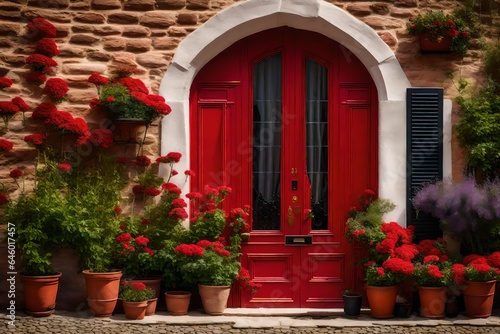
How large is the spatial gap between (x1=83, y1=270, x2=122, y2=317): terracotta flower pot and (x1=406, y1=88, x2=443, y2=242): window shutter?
124 inches

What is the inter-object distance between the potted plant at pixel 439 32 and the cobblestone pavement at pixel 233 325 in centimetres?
283

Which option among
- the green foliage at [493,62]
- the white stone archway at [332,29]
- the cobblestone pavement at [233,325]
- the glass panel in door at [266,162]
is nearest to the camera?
the cobblestone pavement at [233,325]

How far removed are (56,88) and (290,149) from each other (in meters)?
2.55

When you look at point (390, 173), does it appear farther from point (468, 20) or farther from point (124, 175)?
point (124, 175)

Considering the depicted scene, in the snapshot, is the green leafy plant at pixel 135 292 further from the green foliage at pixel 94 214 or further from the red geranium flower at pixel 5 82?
the red geranium flower at pixel 5 82

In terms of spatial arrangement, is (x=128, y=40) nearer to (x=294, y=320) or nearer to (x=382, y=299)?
(x=294, y=320)

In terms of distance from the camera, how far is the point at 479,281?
7.39 m

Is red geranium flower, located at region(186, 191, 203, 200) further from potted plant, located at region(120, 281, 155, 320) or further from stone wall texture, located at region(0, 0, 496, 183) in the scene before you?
potted plant, located at region(120, 281, 155, 320)

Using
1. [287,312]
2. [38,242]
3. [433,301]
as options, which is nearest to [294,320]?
[287,312]

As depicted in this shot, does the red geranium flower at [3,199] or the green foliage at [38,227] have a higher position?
the red geranium flower at [3,199]

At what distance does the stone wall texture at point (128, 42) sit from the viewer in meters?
7.95

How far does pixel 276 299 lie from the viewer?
8180 millimetres

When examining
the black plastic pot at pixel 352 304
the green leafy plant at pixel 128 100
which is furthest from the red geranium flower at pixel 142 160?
the black plastic pot at pixel 352 304

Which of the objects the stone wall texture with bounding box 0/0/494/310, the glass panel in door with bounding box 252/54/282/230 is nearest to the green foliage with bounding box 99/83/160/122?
the stone wall texture with bounding box 0/0/494/310
